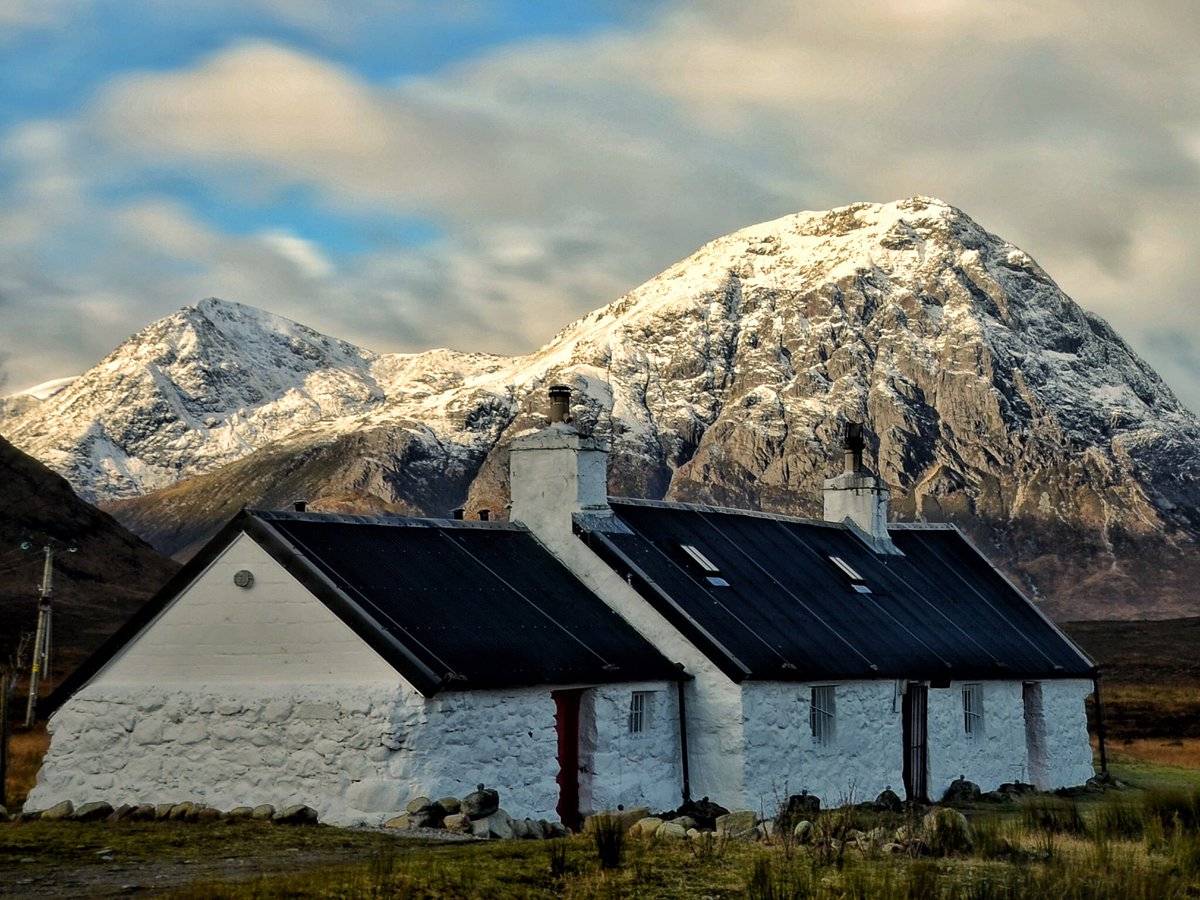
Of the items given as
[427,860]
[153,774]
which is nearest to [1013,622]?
[153,774]

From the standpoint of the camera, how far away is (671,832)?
2178cm

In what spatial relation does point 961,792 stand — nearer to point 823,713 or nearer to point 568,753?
point 823,713

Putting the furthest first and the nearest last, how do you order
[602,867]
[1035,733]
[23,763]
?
[1035,733]
[23,763]
[602,867]

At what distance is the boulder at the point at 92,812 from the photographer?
2417 cm

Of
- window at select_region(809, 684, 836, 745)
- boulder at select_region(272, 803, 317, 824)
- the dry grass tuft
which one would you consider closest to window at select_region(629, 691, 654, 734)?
window at select_region(809, 684, 836, 745)

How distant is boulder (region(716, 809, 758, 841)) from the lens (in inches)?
859

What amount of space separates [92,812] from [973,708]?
58.0ft

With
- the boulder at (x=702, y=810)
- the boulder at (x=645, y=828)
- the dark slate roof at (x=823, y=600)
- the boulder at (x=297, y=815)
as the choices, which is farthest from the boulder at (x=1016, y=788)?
the boulder at (x=297, y=815)

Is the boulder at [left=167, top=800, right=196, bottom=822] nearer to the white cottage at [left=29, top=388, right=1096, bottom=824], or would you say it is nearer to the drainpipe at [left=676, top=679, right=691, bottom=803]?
the white cottage at [left=29, top=388, right=1096, bottom=824]

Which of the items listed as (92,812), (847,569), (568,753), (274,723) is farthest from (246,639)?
(847,569)

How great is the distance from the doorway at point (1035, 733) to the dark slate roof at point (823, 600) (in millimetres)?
576

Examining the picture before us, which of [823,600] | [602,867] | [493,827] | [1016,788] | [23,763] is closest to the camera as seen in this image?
[602,867]

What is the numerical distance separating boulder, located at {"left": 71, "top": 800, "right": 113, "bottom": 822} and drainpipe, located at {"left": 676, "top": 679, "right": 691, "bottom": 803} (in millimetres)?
9072

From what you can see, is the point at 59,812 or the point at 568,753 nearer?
the point at 59,812
